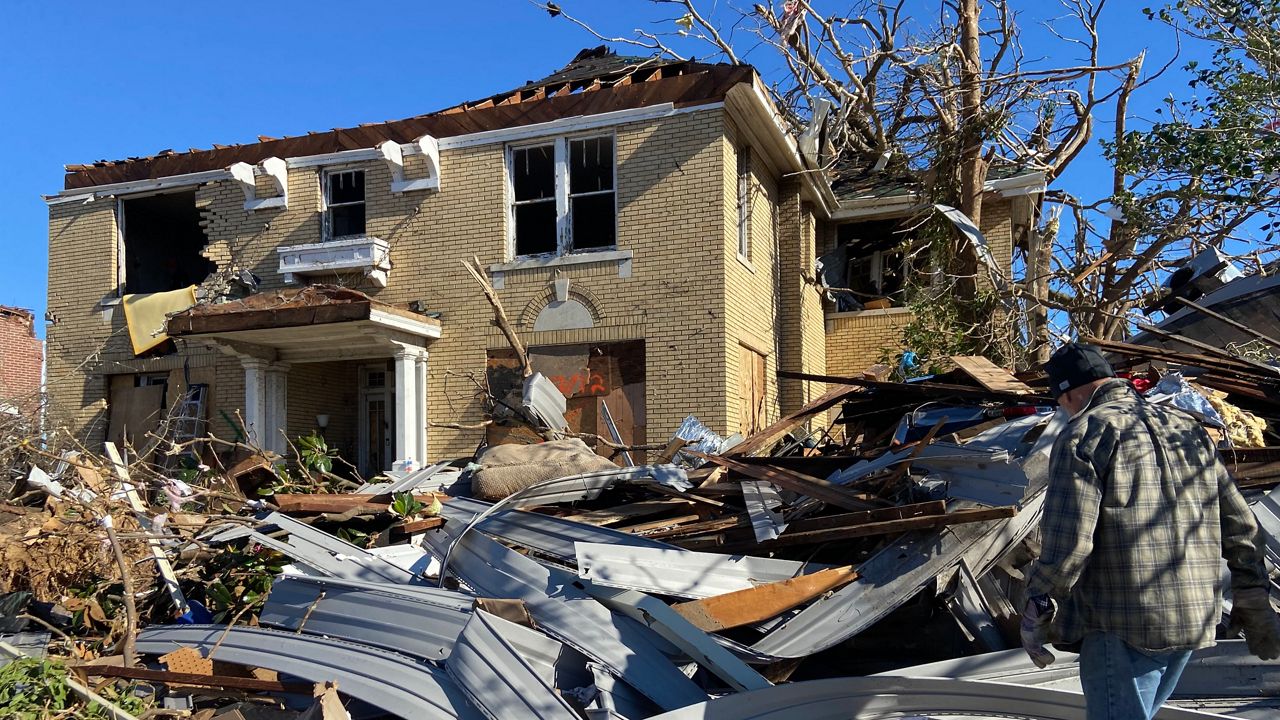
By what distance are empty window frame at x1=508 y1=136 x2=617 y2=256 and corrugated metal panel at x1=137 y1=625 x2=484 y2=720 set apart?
25.4ft

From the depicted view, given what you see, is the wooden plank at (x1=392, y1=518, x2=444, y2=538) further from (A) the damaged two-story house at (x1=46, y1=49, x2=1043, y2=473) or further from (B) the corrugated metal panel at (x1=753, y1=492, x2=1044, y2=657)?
(A) the damaged two-story house at (x1=46, y1=49, x2=1043, y2=473)

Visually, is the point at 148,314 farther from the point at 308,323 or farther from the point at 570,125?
the point at 570,125

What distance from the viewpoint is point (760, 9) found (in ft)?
43.8

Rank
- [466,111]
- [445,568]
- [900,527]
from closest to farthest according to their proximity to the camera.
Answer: [900,527] → [445,568] → [466,111]

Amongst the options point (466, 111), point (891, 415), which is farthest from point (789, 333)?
point (891, 415)

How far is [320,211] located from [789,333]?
7.09m

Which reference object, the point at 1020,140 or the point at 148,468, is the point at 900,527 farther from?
the point at 1020,140

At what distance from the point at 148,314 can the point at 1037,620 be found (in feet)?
45.9

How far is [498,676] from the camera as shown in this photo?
4043mm

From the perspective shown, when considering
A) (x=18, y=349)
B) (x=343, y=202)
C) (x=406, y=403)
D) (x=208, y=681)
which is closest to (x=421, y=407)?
(x=406, y=403)

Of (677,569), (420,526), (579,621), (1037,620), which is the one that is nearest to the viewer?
(1037,620)

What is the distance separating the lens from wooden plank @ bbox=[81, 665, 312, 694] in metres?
4.59

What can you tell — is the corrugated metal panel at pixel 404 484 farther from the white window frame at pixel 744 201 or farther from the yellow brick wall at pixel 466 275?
the white window frame at pixel 744 201

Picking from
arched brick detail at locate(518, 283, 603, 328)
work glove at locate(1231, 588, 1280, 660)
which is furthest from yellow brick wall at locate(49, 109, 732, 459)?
work glove at locate(1231, 588, 1280, 660)
